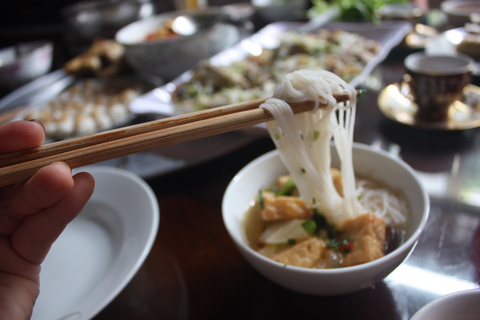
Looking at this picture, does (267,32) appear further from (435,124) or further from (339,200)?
(339,200)

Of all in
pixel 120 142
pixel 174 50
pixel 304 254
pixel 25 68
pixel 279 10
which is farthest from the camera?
pixel 279 10

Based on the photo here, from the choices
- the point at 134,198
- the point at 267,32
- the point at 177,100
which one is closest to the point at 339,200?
the point at 134,198

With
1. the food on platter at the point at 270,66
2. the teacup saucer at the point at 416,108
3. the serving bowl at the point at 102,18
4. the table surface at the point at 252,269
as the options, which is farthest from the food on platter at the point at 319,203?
the serving bowl at the point at 102,18

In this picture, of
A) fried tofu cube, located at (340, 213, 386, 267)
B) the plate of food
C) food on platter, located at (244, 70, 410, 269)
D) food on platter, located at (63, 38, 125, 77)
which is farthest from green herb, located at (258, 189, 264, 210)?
food on platter, located at (63, 38, 125, 77)

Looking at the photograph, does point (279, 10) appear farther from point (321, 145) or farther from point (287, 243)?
point (287, 243)

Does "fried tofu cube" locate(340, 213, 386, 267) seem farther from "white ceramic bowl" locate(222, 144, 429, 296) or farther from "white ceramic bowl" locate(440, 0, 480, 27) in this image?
"white ceramic bowl" locate(440, 0, 480, 27)

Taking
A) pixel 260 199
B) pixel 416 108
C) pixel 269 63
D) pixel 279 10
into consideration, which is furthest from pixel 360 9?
pixel 260 199

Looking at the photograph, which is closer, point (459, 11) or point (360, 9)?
point (459, 11)

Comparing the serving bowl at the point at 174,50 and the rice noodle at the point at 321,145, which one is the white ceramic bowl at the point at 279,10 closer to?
the serving bowl at the point at 174,50
